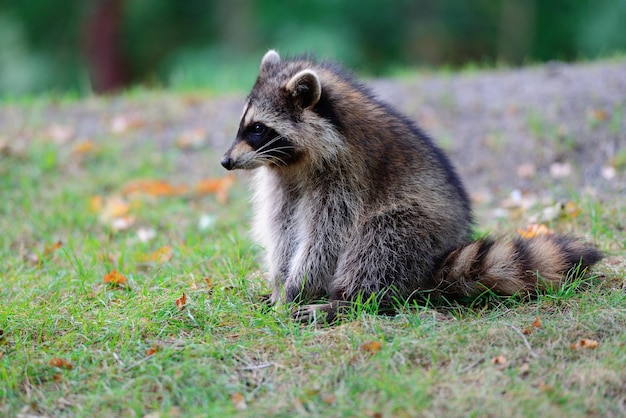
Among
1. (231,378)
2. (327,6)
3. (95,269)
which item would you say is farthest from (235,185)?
(327,6)

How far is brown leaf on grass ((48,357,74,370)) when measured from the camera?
268 centimetres

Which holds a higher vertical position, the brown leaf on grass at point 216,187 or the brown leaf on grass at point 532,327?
the brown leaf on grass at point 532,327

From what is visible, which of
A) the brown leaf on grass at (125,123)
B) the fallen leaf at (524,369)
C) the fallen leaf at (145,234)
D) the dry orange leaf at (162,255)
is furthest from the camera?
the brown leaf on grass at (125,123)

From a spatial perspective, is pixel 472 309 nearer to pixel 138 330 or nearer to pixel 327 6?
pixel 138 330

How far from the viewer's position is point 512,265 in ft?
10.1

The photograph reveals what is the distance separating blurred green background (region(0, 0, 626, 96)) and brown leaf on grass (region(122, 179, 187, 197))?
6.02 meters

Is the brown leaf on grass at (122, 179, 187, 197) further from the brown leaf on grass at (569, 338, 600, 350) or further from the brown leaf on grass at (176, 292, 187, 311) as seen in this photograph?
the brown leaf on grass at (569, 338, 600, 350)

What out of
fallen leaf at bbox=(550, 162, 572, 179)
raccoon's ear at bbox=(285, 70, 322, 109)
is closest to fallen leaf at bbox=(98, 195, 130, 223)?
raccoon's ear at bbox=(285, 70, 322, 109)

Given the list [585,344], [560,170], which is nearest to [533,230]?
[585,344]

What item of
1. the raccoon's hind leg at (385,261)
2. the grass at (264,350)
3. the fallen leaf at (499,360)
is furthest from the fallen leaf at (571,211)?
the fallen leaf at (499,360)

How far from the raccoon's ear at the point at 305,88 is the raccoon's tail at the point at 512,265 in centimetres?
95

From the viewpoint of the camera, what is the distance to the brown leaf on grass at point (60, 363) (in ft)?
8.78

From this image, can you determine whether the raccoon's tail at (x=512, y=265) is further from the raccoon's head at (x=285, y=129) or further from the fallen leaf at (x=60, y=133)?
the fallen leaf at (x=60, y=133)

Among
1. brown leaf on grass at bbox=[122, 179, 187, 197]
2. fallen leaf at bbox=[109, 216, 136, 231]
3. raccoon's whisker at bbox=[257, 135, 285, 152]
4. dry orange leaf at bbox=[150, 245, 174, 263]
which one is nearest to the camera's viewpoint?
raccoon's whisker at bbox=[257, 135, 285, 152]
